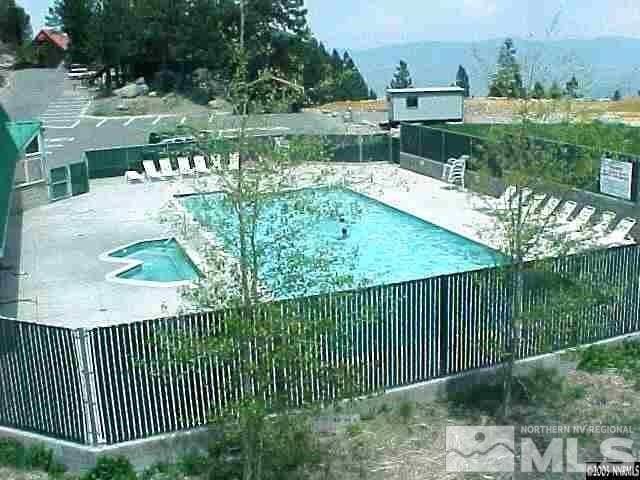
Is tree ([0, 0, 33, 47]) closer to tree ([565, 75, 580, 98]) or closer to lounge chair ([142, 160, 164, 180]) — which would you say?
lounge chair ([142, 160, 164, 180])

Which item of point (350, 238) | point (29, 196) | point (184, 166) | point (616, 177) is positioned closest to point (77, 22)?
point (184, 166)

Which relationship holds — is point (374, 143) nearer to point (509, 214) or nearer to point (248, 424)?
point (509, 214)

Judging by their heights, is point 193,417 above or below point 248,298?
below

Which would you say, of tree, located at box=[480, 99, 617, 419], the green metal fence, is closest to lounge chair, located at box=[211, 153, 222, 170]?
tree, located at box=[480, 99, 617, 419]

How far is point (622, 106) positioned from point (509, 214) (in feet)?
158

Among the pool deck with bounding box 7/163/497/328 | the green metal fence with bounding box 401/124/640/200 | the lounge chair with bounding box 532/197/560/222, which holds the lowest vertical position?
the pool deck with bounding box 7/163/497/328

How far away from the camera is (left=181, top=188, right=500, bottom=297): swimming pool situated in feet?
23.3

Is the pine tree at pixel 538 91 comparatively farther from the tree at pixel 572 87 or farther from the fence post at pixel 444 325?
the fence post at pixel 444 325

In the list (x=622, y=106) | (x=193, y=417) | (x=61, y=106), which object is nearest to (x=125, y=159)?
(x=193, y=417)

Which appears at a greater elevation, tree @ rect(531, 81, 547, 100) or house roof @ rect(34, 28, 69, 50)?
house roof @ rect(34, 28, 69, 50)

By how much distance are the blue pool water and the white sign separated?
10.1 meters

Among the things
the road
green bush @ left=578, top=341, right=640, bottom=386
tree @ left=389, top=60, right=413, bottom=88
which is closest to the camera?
green bush @ left=578, top=341, right=640, bottom=386

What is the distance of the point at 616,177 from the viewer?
715 inches

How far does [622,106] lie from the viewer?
52.3 metres
